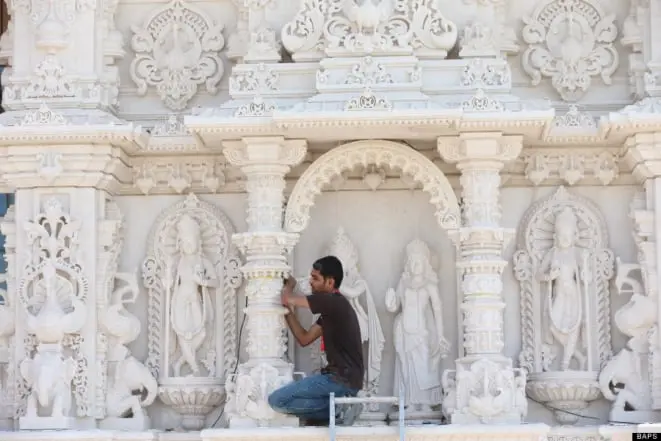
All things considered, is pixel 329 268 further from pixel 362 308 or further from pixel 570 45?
pixel 570 45

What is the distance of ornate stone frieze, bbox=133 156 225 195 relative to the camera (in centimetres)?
1475

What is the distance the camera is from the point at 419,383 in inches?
567

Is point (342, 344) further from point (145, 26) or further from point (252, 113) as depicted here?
point (145, 26)

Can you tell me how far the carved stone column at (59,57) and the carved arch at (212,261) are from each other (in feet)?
3.18

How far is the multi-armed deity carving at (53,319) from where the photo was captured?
46.1 ft

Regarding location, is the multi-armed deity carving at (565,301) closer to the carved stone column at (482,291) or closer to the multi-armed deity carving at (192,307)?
the carved stone column at (482,291)

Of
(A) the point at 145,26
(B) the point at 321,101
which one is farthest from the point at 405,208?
(A) the point at 145,26

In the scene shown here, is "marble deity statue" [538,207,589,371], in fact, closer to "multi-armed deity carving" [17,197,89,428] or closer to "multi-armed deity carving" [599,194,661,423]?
"multi-armed deity carving" [599,194,661,423]

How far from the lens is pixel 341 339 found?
13781 mm

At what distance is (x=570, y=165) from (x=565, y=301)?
0.99 m

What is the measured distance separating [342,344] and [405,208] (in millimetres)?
1433

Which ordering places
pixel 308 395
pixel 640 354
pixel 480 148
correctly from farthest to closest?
1. pixel 640 354
2. pixel 480 148
3. pixel 308 395

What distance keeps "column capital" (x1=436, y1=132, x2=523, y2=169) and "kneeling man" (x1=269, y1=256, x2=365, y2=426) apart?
1.14 metres

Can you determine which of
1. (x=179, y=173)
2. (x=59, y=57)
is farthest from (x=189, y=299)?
(x=59, y=57)
